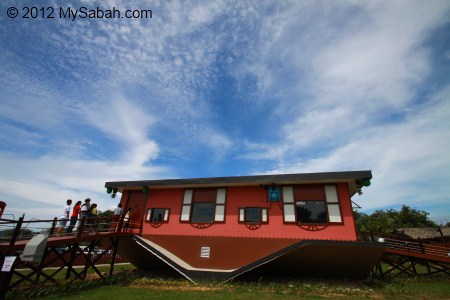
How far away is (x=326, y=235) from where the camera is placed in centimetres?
1248

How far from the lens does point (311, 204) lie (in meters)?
13.4

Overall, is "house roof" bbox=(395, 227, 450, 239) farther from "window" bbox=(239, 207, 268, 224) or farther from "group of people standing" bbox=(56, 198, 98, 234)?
"group of people standing" bbox=(56, 198, 98, 234)

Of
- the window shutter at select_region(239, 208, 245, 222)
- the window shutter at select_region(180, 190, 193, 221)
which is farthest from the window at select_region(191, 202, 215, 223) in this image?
the window shutter at select_region(239, 208, 245, 222)

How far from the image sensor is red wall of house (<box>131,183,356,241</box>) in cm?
1254

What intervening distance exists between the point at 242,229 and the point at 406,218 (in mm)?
49188

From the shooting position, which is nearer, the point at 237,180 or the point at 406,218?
the point at 237,180

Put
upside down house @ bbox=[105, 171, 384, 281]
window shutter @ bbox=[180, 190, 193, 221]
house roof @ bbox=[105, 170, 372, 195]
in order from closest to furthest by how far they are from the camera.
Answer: upside down house @ bbox=[105, 171, 384, 281]
house roof @ bbox=[105, 170, 372, 195]
window shutter @ bbox=[180, 190, 193, 221]

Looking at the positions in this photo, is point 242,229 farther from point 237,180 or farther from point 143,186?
point 143,186

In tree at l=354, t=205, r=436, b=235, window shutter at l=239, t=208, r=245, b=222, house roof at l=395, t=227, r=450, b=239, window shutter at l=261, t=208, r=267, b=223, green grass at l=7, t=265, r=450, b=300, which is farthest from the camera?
tree at l=354, t=205, r=436, b=235

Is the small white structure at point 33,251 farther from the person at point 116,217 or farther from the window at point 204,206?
the window at point 204,206

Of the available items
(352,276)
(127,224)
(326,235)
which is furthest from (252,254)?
(127,224)

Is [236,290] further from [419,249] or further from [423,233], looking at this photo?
[423,233]

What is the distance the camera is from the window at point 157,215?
1574 cm

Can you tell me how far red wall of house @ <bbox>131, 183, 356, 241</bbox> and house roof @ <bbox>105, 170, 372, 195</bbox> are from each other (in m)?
0.54
